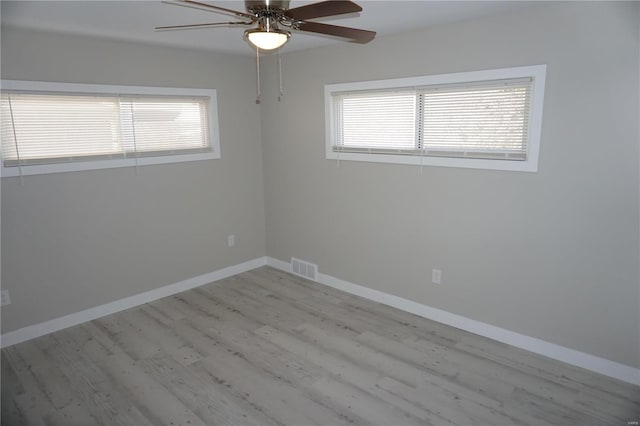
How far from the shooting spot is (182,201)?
4328 millimetres

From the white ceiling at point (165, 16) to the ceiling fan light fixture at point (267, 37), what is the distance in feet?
2.01

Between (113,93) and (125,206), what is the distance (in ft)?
3.39

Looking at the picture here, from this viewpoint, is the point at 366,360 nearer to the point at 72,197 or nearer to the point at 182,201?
the point at 182,201

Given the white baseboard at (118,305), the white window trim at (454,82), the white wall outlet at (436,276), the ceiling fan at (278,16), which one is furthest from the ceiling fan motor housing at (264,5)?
the white baseboard at (118,305)

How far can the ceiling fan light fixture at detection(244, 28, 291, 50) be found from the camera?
5.97 ft

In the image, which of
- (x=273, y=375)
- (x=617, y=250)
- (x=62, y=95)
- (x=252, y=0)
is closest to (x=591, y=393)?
(x=617, y=250)

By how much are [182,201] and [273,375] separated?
2194mm

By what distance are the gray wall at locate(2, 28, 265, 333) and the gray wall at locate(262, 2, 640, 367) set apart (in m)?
0.91

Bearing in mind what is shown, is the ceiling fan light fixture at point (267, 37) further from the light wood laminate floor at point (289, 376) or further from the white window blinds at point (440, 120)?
the light wood laminate floor at point (289, 376)

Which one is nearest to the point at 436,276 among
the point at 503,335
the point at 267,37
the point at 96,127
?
the point at 503,335

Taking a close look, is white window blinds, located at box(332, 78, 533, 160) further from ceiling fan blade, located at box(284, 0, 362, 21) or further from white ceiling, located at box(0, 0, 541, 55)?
ceiling fan blade, located at box(284, 0, 362, 21)

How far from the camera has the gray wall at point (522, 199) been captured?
2.62 meters

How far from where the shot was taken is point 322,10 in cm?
171

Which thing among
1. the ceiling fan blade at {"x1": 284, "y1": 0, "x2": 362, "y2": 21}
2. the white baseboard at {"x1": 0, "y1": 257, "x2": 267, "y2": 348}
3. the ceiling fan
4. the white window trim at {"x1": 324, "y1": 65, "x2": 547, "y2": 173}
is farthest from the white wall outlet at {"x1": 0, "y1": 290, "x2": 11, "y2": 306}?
the ceiling fan blade at {"x1": 284, "y1": 0, "x2": 362, "y2": 21}
